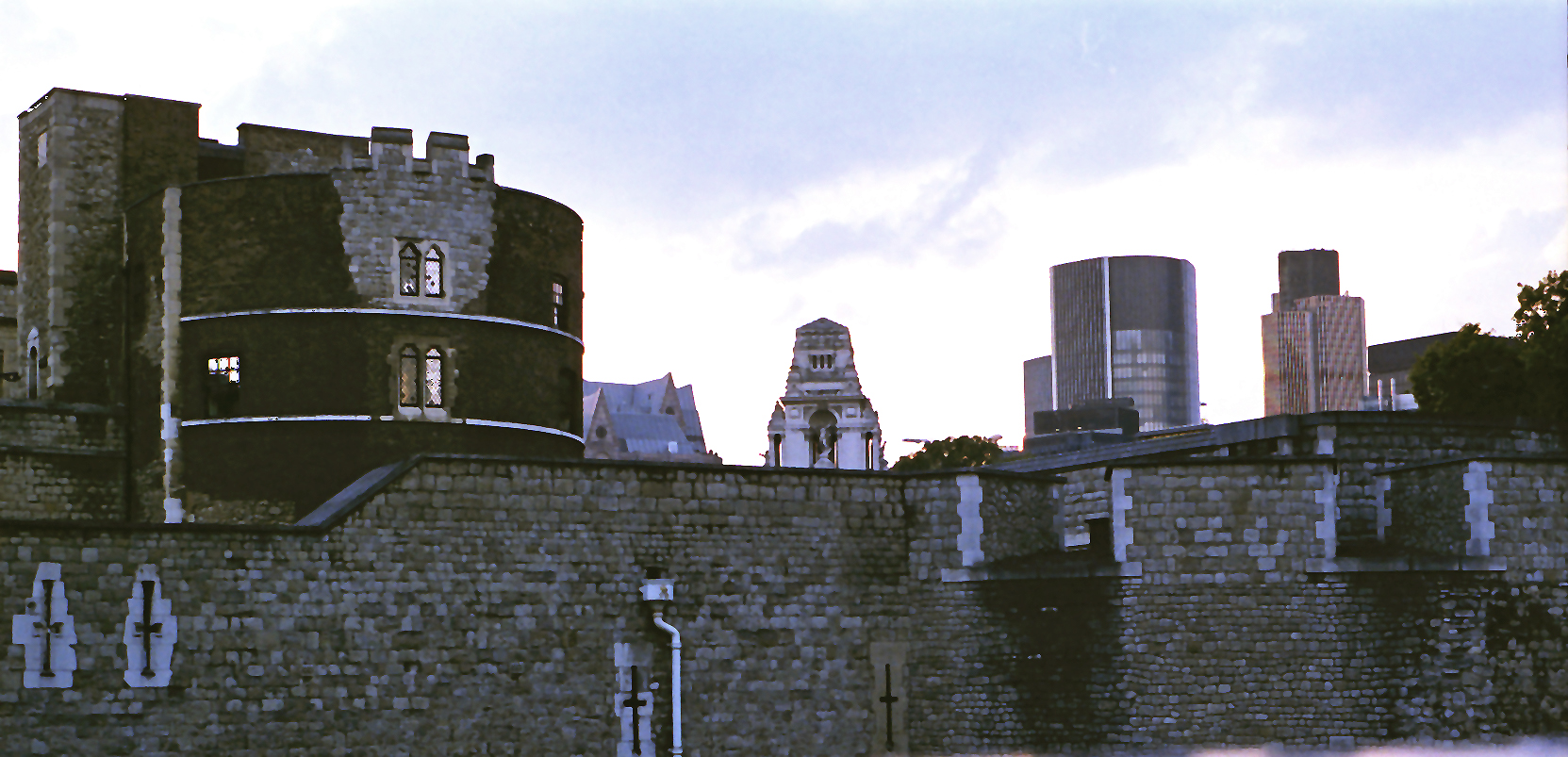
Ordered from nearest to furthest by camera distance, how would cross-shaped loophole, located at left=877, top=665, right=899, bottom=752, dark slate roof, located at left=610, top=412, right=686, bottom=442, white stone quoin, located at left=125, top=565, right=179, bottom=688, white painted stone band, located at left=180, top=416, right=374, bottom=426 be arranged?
white stone quoin, located at left=125, top=565, right=179, bottom=688 → cross-shaped loophole, located at left=877, top=665, right=899, bottom=752 → white painted stone band, located at left=180, top=416, right=374, bottom=426 → dark slate roof, located at left=610, top=412, right=686, bottom=442

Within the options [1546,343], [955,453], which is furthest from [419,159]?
[955,453]

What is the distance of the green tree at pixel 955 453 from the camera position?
354 feet

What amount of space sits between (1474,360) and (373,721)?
111ft

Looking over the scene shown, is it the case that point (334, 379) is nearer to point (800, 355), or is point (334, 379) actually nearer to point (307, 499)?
point (307, 499)

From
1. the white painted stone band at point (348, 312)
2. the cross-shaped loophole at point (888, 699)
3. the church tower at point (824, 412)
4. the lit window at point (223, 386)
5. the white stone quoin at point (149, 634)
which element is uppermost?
the church tower at point (824, 412)

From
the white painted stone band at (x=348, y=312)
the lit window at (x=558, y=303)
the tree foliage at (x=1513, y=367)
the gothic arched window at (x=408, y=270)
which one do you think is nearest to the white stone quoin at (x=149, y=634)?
the white painted stone band at (x=348, y=312)

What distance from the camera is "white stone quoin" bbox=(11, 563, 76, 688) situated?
23.9 metres

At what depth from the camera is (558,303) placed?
34656mm

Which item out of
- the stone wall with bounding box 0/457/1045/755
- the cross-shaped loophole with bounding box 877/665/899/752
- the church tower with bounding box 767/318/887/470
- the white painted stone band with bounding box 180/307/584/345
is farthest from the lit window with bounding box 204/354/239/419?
the church tower with bounding box 767/318/887/470

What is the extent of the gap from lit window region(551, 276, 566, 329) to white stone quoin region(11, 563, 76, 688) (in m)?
12.0

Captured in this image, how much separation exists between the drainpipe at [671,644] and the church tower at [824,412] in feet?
243

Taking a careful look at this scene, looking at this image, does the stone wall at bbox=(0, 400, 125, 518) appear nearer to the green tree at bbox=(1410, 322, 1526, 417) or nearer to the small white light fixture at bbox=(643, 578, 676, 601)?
the small white light fixture at bbox=(643, 578, 676, 601)

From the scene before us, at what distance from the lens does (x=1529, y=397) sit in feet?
155

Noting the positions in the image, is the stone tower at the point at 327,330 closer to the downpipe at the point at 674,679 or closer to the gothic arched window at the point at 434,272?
the gothic arched window at the point at 434,272
